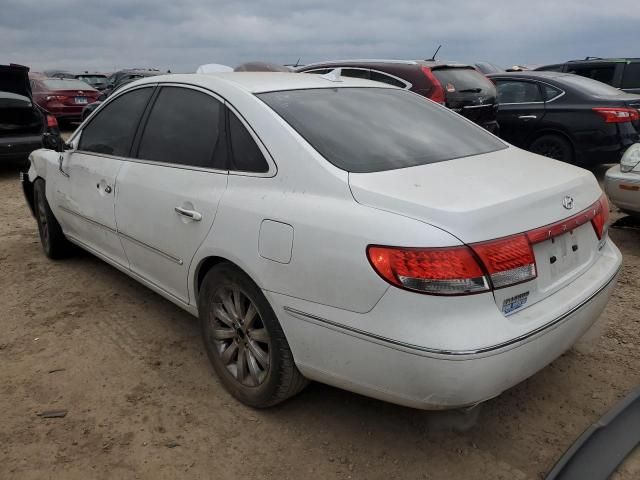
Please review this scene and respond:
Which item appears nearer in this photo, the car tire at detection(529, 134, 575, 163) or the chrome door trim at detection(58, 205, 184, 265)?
the chrome door trim at detection(58, 205, 184, 265)

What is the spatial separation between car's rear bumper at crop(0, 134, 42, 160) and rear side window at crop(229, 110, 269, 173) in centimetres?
710

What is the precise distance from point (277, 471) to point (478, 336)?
1.03 meters

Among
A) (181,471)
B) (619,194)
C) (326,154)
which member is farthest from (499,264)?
(619,194)

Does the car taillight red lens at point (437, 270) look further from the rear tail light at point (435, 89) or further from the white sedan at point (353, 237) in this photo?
the rear tail light at point (435, 89)

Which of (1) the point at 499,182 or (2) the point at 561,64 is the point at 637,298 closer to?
(1) the point at 499,182

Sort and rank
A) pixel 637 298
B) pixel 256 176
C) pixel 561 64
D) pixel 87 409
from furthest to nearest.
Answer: pixel 561 64 < pixel 637 298 < pixel 87 409 < pixel 256 176

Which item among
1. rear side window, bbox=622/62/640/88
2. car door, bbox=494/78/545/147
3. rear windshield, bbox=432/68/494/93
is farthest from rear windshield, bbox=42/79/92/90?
rear side window, bbox=622/62/640/88

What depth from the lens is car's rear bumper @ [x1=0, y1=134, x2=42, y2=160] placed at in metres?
8.27

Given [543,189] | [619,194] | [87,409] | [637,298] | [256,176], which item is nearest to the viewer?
[543,189]

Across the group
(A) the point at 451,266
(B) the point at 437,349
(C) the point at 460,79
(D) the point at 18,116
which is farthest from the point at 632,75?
(D) the point at 18,116

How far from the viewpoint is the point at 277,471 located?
2.25 meters

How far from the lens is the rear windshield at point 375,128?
2.38 meters

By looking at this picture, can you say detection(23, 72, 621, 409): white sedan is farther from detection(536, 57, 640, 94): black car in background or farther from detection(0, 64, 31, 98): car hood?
detection(536, 57, 640, 94): black car in background

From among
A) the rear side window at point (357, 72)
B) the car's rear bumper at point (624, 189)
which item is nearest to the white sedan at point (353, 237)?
the car's rear bumper at point (624, 189)
